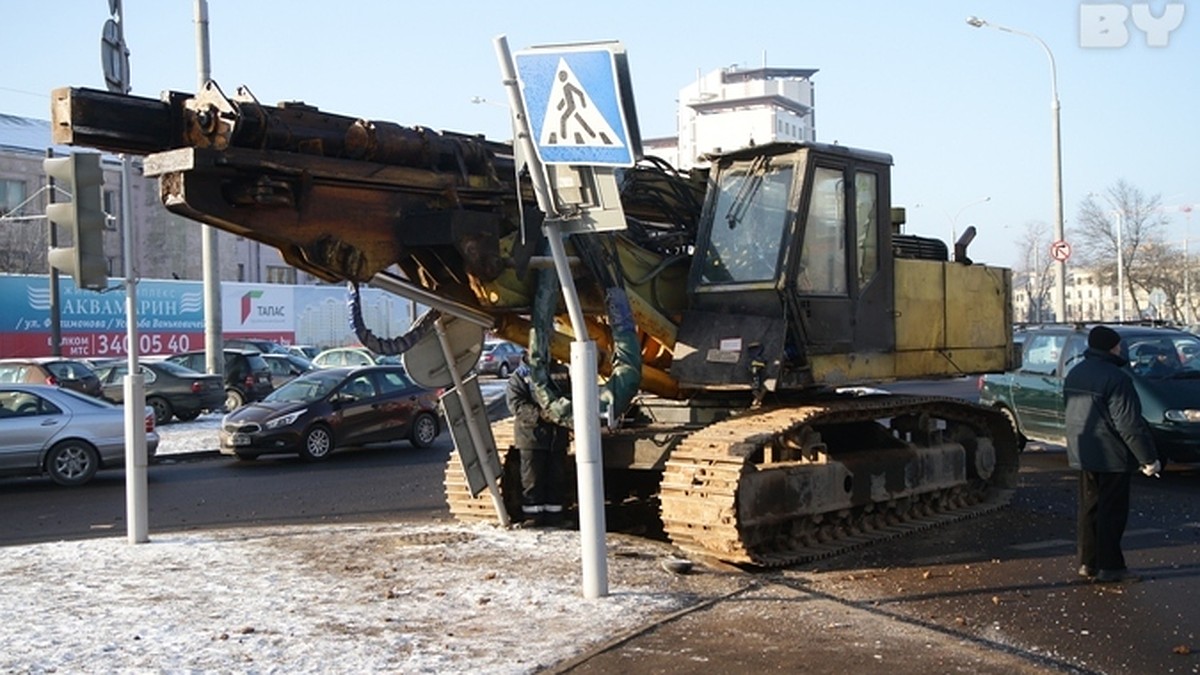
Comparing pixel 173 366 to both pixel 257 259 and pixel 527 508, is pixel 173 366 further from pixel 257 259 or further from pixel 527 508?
pixel 257 259

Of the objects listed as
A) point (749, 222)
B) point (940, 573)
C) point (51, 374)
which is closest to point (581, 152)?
point (749, 222)

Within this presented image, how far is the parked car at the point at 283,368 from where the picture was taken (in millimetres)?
32438

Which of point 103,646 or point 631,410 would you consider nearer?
point 103,646

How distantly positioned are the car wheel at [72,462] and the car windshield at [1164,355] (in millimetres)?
13501

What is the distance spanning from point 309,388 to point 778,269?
12441mm

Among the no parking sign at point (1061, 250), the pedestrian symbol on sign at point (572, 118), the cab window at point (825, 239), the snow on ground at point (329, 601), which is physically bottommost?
the snow on ground at point (329, 601)

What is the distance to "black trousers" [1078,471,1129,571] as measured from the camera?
8.99 m

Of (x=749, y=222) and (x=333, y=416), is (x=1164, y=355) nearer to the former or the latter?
(x=749, y=222)

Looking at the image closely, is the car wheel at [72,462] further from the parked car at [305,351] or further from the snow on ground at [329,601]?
the parked car at [305,351]

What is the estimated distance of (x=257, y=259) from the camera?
67.8 metres

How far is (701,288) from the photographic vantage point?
10.6 m

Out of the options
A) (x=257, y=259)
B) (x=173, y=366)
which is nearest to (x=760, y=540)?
(x=173, y=366)

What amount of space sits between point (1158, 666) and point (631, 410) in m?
5.50

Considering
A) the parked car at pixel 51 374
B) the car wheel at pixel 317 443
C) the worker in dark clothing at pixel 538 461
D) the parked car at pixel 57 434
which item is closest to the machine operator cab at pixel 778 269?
the worker in dark clothing at pixel 538 461
